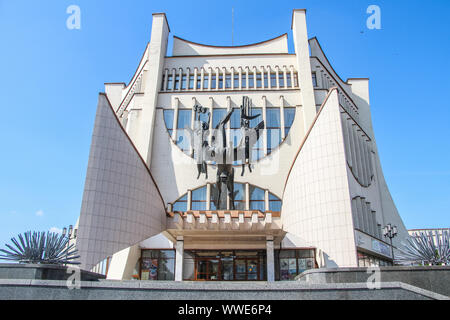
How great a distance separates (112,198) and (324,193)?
36.0ft

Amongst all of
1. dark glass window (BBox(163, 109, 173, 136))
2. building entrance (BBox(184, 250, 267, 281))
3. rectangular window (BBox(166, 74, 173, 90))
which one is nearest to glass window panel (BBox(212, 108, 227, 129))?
dark glass window (BBox(163, 109, 173, 136))

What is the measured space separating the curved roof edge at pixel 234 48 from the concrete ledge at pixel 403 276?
25.3 m

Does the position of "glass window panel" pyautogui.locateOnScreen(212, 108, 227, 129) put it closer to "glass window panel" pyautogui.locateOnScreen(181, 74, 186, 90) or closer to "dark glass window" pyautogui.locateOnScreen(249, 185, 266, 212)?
"glass window panel" pyautogui.locateOnScreen(181, 74, 186, 90)

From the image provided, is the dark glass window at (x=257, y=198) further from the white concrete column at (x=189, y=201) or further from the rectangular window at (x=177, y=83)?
the rectangular window at (x=177, y=83)

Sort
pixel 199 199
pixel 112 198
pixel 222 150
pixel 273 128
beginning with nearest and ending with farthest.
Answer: pixel 112 198, pixel 222 150, pixel 199 199, pixel 273 128

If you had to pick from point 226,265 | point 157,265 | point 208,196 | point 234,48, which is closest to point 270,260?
point 226,265

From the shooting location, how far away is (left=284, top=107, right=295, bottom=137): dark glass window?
93.5ft

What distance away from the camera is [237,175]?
27.3 m

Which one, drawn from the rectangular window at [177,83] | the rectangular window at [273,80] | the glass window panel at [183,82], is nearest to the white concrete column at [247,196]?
the rectangular window at [273,80]

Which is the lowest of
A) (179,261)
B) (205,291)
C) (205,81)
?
(205,291)

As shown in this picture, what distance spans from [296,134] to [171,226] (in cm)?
1233

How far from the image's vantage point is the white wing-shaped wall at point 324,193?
1722cm

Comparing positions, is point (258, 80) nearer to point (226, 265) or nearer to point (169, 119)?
point (169, 119)

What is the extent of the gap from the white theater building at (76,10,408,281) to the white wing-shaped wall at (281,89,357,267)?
0.05m
